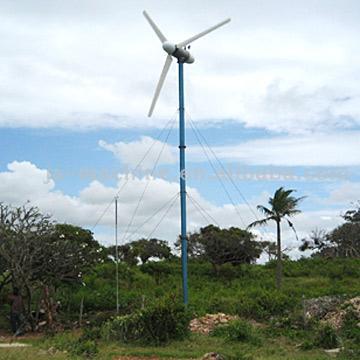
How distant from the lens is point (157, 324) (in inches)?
668

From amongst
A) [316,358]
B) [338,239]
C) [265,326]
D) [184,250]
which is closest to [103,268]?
[184,250]

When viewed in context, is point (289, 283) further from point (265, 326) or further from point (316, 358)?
Answer: point (316, 358)

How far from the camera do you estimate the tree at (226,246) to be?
33938 mm

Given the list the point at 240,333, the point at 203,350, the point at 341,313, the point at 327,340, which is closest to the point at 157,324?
the point at 203,350

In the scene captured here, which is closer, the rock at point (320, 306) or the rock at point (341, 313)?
the rock at point (341, 313)

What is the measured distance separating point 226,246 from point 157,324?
17127 mm

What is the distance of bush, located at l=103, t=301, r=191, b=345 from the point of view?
1678 cm

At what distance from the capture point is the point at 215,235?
34.4 meters

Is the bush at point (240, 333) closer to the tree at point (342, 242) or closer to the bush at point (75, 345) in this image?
the bush at point (75, 345)

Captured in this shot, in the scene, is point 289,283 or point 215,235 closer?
point 289,283

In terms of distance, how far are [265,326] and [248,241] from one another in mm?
15513

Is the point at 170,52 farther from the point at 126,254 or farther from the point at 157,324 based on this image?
the point at 126,254

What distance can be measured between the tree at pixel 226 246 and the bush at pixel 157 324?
54.7 feet

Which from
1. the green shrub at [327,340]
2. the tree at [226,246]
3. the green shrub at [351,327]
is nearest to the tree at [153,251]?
the tree at [226,246]
